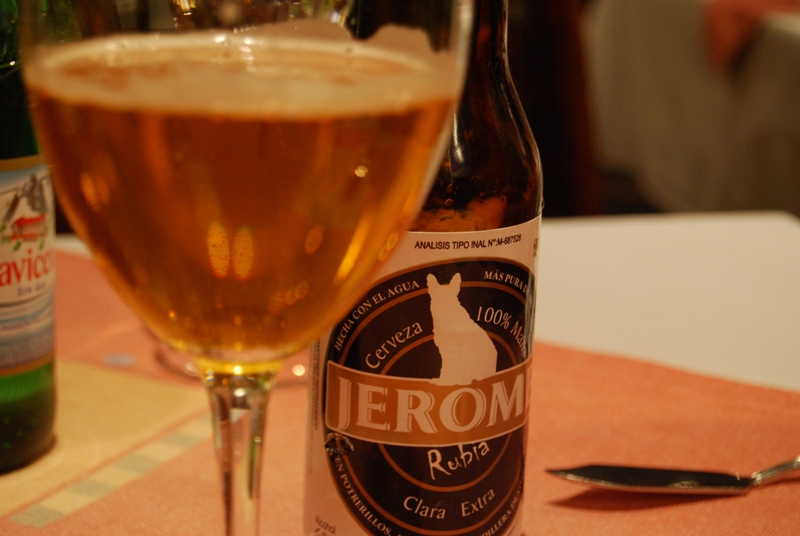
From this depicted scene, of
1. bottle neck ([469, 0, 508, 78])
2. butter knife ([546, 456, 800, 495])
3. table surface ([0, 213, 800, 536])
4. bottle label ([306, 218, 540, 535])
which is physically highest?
bottle neck ([469, 0, 508, 78])

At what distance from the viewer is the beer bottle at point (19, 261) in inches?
21.0

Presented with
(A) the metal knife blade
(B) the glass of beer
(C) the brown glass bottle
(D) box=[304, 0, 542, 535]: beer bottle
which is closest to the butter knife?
(A) the metal knife blade

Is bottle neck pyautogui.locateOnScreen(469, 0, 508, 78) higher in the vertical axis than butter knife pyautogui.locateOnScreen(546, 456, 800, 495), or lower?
higher

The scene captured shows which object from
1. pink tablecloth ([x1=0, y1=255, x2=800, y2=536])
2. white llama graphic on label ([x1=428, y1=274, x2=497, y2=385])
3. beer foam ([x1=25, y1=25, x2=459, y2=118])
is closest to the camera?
beer foam ([x1=25, y1=25, x2=459, y2=118])

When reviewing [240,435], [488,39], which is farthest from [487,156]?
[240,435]

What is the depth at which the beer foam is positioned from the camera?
26 cm

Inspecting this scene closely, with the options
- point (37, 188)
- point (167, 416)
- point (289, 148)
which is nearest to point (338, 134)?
point (289, 148)

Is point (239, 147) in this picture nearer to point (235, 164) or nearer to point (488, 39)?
point (235, 164)

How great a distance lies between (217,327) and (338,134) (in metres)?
0.08

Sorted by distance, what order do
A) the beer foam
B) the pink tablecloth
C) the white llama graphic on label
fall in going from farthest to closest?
the pink tablecloth, the white llama graphic on label, the beer foam

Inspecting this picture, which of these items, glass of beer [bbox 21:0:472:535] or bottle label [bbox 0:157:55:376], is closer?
glass of beer [bbox 21:0:472:535]

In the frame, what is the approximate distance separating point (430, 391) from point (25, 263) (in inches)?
10.9

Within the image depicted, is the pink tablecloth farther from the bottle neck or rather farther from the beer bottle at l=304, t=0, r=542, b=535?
the bottle neck

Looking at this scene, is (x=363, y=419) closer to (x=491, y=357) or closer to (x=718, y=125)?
(x=491, y=357)
